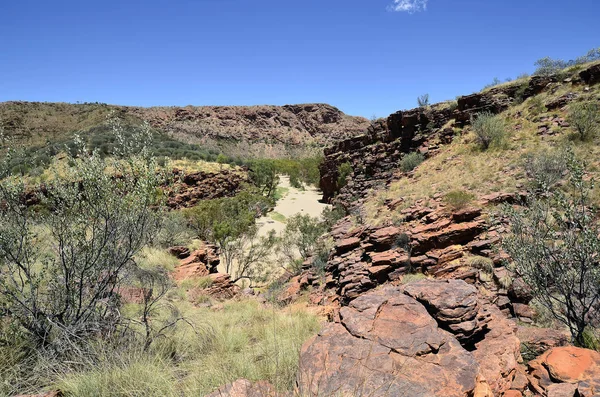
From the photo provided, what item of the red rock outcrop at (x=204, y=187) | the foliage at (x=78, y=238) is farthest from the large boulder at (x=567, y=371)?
the red rock outcrop at (x=204, y=187)

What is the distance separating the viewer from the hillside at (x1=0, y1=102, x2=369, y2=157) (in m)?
51.8

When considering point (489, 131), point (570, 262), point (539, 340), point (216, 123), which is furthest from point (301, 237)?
point (216, 123)

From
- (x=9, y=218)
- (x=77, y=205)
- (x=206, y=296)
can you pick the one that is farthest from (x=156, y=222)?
(x=206, y=296)

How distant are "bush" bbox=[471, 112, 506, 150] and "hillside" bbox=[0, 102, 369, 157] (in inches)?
1709

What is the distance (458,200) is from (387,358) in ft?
31.6

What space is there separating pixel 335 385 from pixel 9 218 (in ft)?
16.9

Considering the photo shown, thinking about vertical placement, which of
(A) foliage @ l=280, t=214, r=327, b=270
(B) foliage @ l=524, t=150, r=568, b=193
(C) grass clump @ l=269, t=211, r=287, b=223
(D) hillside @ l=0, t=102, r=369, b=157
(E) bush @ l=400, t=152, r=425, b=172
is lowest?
(C) grass clump @ l=269, t=211, r=287, b=223

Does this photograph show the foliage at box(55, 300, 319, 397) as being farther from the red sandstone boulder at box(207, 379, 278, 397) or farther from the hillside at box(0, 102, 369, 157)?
the hillside at box(0, 102, 369, 157)

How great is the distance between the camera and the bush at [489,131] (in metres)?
17.0

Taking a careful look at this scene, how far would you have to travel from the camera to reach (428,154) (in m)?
21.9

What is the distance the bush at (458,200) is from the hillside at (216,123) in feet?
139

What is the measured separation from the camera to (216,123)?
3514 inches

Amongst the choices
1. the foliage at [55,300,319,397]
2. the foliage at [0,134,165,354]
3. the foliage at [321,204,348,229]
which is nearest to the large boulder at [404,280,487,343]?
the foliage at [55,300,319,397]

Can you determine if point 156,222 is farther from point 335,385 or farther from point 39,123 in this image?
point 39,123
